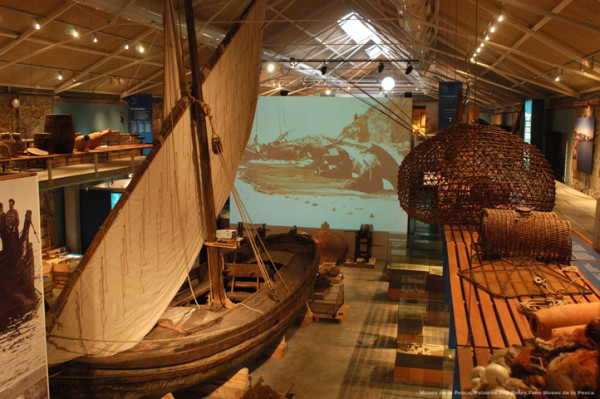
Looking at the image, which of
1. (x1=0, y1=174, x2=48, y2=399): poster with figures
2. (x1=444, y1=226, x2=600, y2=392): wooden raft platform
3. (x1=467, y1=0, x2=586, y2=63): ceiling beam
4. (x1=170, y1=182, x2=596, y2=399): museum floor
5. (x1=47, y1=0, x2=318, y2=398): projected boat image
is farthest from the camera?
(x1=467, y1=0, x2=586, y2=63): ceiling beam

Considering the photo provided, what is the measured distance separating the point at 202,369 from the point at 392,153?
822 cm

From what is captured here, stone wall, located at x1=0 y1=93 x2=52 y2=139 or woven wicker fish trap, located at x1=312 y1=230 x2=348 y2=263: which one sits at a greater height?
stone wall, located at x1=0 y1=93 x2=52 y2=139

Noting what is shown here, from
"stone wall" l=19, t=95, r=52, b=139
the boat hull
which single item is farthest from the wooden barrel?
the boat hull

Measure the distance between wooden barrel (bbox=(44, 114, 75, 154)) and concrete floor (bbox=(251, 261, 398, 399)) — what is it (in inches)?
184

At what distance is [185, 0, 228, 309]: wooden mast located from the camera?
6.03 metres

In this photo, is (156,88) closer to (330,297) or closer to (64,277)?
(64,277)

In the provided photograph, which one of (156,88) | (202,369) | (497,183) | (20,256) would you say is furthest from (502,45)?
(156,88)

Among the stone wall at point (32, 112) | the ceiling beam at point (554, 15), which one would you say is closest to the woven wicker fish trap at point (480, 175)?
the ceiling beam at point (554, 15)

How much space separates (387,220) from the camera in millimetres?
12922

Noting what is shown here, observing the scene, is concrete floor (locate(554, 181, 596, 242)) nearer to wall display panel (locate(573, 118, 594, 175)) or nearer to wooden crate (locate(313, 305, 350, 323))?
wall display panel (locate(573, 118, 594, 175))

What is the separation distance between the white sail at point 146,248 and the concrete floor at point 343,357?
6.95 ft

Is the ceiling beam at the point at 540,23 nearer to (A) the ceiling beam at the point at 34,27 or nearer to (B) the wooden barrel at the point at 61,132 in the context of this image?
(A) the ceiling beam at the point at 34,27

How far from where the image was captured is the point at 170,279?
5.82m

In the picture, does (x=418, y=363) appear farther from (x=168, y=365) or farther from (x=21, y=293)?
(x=21, y=293)
